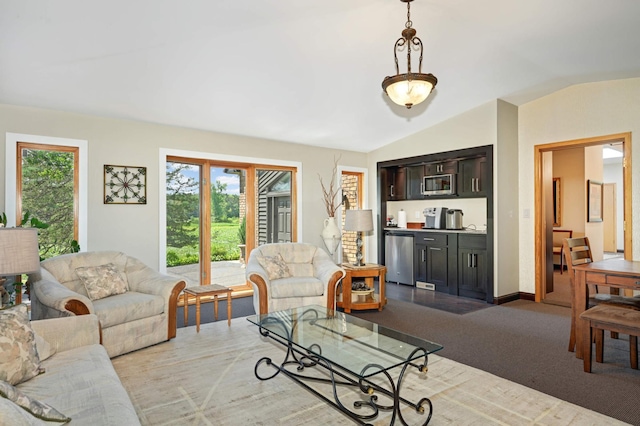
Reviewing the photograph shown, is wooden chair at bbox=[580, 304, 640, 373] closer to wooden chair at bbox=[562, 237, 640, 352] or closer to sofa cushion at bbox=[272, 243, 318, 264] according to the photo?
wooden chair at bbox=[562, 237, 640, 352]

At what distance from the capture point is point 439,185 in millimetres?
6156

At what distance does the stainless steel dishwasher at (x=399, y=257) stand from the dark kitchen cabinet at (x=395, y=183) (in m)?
0.72

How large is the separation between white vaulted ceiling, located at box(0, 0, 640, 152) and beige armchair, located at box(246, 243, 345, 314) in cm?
183

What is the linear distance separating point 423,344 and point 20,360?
218cm

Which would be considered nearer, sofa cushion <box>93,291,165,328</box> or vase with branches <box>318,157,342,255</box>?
sofa cushion <box>93,291,165,328</box>

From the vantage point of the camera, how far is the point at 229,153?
5.43 metres

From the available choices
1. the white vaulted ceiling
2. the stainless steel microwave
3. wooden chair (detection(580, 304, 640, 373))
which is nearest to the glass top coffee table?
wooden chair (detection(580, 304, 640, 373))

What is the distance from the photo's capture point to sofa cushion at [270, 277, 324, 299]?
4059 mm

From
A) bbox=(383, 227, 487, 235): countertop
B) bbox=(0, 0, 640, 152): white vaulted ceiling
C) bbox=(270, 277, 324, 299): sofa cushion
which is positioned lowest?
bbox=(270, 277, 324, 299): sofa cushion

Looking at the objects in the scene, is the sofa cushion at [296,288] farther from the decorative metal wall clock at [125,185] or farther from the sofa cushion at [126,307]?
the decorative metal wall clock at [125,185]

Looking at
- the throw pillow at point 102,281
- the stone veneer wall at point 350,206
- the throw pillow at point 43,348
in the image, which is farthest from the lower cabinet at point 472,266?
the throw pillow at point 43,348

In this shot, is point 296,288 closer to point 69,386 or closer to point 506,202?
point 69,386

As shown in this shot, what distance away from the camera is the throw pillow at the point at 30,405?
1.28 m

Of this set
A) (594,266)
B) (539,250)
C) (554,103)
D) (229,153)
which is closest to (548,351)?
(594,266)
